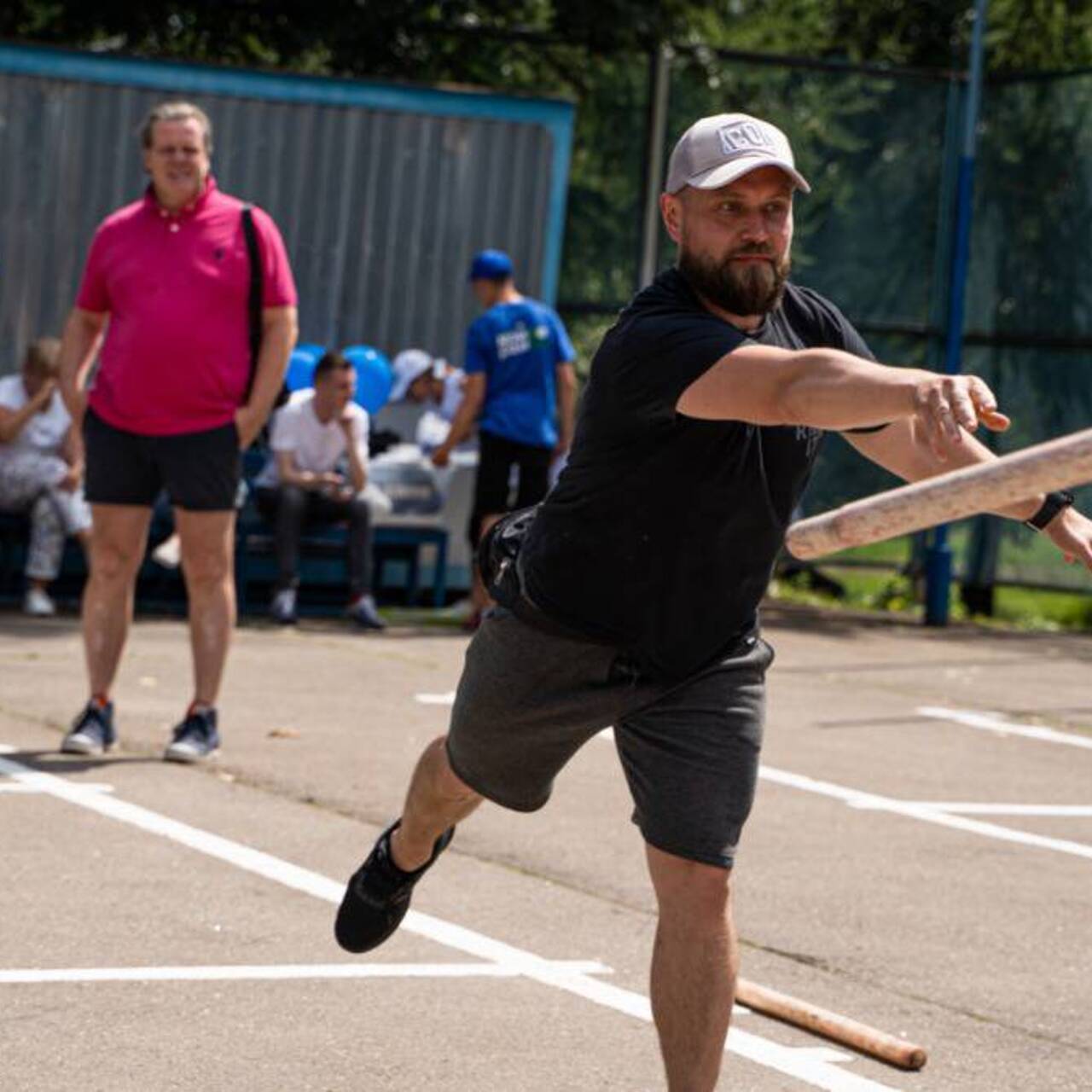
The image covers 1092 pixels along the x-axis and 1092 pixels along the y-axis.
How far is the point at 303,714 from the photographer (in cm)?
984

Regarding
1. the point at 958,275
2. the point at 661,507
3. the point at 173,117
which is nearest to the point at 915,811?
the point at 173,117

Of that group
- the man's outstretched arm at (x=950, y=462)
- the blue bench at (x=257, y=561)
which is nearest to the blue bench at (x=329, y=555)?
the blue bench at (x=257, y=561)

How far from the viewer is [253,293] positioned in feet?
27.5

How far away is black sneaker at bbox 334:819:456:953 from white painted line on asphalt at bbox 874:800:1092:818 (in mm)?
3356

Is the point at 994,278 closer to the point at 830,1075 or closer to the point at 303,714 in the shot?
the point at 303,714

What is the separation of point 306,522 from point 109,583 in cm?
531

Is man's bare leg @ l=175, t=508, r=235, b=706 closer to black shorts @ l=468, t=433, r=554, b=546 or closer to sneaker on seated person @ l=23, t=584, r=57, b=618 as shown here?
black shorts @ l=468, t=433, r=554, b=546

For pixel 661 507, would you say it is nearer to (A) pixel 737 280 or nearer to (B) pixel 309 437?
(A) pixel 737 280

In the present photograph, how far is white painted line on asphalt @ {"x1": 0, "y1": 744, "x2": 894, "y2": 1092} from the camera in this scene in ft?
16.5

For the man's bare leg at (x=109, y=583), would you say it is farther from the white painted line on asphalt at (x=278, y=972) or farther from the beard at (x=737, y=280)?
the beard at (x=737, y=280)

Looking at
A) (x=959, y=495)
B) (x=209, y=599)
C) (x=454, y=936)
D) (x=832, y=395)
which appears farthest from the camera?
(x=209, y=599)

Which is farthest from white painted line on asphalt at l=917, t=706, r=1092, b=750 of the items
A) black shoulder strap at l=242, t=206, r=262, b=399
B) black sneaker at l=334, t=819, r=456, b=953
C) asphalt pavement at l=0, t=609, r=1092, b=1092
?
black sneaker at l=334, t=819, r=456, b=953

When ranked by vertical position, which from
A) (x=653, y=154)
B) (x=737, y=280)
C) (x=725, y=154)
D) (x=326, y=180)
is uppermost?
(x=653, y=154)

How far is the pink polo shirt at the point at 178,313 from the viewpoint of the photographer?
8.27m
